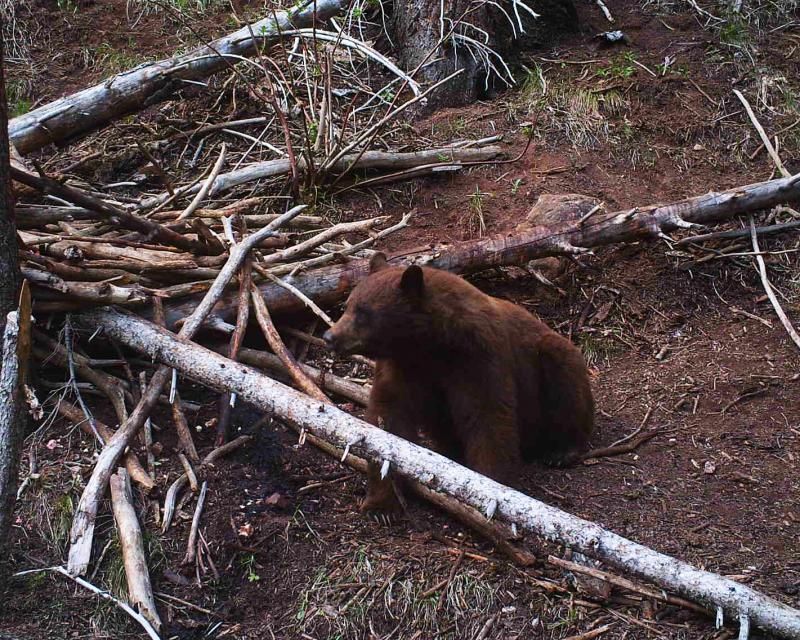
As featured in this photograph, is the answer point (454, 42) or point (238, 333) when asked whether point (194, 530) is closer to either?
point (238, 333)

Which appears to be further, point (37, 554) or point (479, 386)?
point (479, 386)

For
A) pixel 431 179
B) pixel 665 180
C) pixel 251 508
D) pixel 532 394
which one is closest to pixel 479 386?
pixel 532 394

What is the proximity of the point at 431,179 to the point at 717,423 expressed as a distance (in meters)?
3.43

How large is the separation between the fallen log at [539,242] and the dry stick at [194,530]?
1.33 metres

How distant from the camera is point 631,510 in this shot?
479cm

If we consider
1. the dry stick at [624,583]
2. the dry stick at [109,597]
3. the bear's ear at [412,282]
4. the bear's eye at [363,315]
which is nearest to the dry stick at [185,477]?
the dry stick at [109,597]

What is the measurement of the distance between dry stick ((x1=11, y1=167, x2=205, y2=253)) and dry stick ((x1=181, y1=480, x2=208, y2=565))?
161 cm

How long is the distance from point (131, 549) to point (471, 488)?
5.76 ft

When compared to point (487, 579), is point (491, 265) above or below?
above

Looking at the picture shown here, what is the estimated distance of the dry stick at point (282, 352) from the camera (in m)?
4.81

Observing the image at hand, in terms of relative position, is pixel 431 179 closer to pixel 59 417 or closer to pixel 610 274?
pixel 610 274

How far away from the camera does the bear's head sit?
4664mm

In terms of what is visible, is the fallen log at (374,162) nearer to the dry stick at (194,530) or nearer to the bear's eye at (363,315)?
the bear's eye at (363,315)

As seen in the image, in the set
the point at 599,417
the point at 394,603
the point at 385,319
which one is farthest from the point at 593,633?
the point at 599,417
